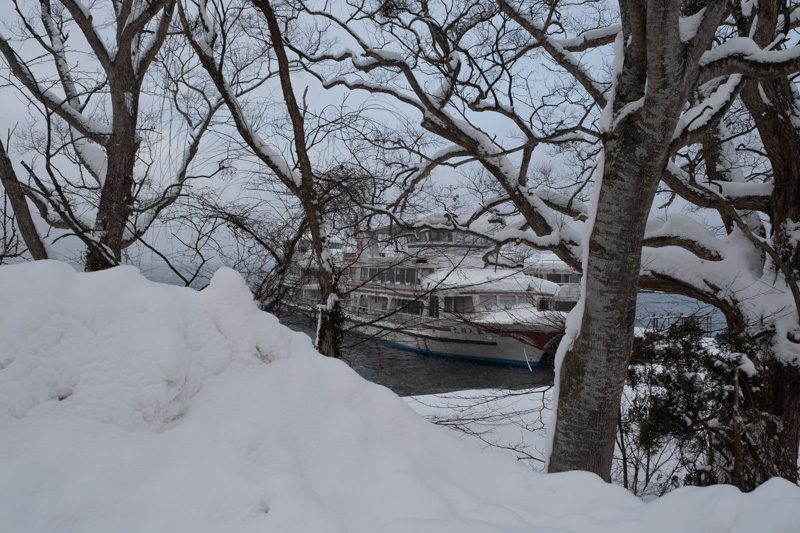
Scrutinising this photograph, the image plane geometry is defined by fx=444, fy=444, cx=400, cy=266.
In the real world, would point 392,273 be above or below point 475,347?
above

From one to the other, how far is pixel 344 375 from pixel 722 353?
4.79m

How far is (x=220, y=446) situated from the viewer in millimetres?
1406

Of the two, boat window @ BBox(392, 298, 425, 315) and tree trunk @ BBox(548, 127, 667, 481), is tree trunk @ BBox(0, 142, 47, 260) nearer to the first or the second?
boat window @ BBox(392, 298, 425, 315)

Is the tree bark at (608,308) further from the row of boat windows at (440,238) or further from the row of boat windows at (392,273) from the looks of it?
the row of boat windows at (392,273)

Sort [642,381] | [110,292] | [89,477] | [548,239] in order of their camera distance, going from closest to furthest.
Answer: [89,477]
[110,292]
[548,239]
[642,381]

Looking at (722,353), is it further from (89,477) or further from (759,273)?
(89,477)

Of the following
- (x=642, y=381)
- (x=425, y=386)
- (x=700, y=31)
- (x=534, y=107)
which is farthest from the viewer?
(x=425, y=386)

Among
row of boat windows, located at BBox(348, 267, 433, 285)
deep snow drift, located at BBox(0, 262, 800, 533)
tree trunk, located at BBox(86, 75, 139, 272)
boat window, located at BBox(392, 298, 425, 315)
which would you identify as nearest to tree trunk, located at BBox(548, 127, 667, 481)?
boat window, located at BBox(392, 298, 425, 315)

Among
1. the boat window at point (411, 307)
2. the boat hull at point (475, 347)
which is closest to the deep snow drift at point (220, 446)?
the boat window at point (411, 307)

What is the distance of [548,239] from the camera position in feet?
17.0

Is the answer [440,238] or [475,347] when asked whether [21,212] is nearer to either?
[440,238]

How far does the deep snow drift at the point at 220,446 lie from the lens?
1.18m

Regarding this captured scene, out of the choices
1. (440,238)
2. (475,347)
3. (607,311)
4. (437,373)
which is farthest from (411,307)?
(475,347)

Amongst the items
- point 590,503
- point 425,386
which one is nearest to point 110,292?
point 590,503
